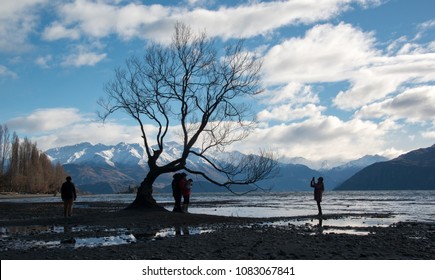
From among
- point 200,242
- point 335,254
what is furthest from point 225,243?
point 335,254

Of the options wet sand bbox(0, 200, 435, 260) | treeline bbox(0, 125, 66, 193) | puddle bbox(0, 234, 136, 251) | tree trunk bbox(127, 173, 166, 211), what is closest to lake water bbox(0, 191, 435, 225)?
tree trunk bbox(127, 173, 166, 211)

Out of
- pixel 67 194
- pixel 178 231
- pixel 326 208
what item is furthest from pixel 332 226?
pixel 326 208

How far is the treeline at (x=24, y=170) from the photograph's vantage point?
157m

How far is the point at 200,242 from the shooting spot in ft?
55.7

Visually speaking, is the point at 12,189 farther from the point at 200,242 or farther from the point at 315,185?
the point at 200,242

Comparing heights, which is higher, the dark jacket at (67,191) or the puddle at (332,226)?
the dark jacket at (67,191)

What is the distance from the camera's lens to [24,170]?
165500 mm

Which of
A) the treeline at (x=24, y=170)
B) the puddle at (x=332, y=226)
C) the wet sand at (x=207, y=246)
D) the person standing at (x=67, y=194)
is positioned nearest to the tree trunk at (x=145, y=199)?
the person standing at (x=67, y=194)

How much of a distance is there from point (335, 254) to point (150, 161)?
24164mm

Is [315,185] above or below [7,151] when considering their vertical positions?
below

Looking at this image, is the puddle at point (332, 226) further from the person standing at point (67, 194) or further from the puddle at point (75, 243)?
the person standing at point (67, 194)

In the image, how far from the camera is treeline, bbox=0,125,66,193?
15704 cm

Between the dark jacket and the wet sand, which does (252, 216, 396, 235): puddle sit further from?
the dark jacket

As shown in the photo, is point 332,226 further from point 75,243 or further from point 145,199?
point 145,199
